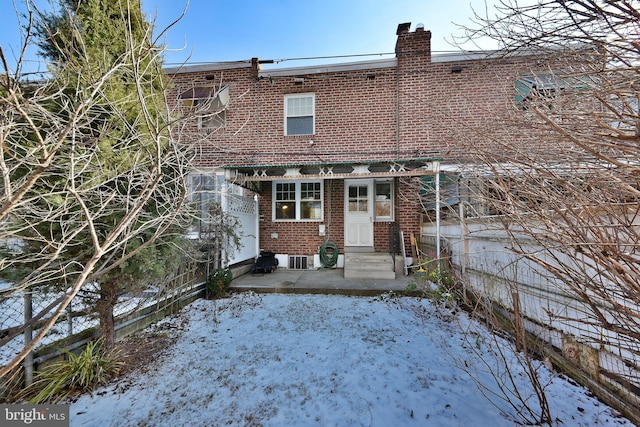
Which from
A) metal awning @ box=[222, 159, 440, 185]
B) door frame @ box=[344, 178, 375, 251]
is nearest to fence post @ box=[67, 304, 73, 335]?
metal awning @ box=[222, 159, 440, 185]

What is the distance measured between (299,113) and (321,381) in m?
7.89

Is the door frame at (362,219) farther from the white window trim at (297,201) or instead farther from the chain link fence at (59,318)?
the chain link fence at (59,318)

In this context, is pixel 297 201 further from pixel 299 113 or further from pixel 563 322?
pixel 563 322

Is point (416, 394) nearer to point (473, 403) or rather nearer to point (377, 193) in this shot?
point (473, 403)

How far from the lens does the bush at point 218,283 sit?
19.0 ft

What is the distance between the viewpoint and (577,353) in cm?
272

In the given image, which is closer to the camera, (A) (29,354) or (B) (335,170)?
(A) (29,354)

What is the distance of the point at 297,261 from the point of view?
8727mm

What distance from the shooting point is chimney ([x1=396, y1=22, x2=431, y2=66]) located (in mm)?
8047

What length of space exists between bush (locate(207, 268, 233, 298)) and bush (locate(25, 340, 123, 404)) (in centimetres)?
275

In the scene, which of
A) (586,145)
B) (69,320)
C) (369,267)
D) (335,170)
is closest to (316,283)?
(369,267)

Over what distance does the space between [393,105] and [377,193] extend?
2.83 metres

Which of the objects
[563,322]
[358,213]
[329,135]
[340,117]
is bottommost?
[563,322]

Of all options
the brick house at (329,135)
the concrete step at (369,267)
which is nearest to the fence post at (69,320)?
the brick house at (329,135)
